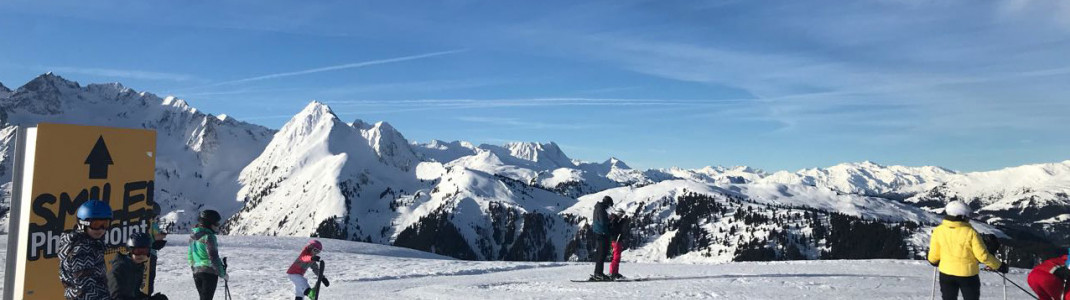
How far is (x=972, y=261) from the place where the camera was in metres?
10.4

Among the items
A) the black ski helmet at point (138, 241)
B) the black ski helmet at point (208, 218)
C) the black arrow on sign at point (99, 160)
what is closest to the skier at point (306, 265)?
the black ski helmet at point (208, 218)

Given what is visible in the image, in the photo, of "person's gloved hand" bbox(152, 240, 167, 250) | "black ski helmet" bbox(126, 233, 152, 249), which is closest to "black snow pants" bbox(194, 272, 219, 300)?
"person's gloved hand" bbox(152, 240, 167, 250)

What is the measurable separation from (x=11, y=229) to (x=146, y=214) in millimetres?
2321

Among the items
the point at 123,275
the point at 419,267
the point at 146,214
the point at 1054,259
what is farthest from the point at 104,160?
the point at 1054,259

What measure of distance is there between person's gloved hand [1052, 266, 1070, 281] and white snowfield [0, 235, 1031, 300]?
15.0ft

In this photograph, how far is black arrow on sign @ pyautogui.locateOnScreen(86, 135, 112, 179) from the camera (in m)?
11.0


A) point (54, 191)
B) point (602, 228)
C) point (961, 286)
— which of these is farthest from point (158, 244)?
point (961, 286)

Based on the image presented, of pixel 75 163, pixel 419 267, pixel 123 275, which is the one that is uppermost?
pixel 75 163

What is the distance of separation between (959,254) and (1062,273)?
1811mm

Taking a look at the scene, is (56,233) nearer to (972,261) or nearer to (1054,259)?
(972,261)

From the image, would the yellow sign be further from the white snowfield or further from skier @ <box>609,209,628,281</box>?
skier @ <box>609,209,628,281</box>

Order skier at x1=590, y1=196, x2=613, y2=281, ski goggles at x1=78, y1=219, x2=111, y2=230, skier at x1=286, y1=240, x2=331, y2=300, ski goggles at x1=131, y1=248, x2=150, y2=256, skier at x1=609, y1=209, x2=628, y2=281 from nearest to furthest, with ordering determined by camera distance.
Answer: ski goggles at x1=78, y1=219, x2=111, y2=230 → ski goggles at x1=131, y1=248, x2=150, y2=256 → skier at x1=286, y1=240, x2=331, y2=300 → skier at x1=590, y1=196, x2=613, y2=281 → skier at x1=609, y1=209, x2=628, y2=281

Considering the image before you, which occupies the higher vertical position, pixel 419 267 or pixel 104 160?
pixel 104 160

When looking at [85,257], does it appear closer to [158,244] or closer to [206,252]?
[206,252]
